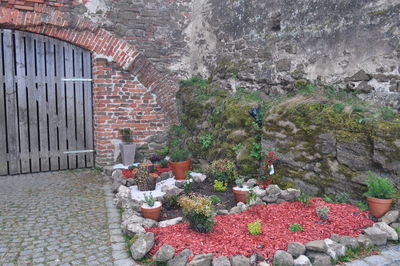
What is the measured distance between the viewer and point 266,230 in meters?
4.08

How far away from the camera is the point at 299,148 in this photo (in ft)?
17.1

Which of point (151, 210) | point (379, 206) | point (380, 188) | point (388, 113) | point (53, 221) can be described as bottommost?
point (53, 221)

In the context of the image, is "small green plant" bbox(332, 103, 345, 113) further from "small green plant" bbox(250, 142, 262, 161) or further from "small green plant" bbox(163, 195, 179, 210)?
"small green plant" bbox(163, 195, 179, 210)

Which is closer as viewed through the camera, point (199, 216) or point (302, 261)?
point (302, 261)

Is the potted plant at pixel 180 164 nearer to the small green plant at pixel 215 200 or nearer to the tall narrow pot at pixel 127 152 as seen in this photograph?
the tall narrow pot at pixel 127 152

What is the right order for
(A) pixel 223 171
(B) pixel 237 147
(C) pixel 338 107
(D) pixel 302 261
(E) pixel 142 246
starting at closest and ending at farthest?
1. (D) pixel 302 261
2. (E) pixel 142 246
3. (C) pixel 338 107
4. (A) pixel 223 171
5. (B) pixel 237 147

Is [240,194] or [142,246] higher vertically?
[240,194]

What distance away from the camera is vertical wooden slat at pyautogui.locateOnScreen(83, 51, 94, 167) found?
774 cm

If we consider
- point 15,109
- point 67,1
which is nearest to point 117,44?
point 67,1

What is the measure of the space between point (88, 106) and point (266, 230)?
5399 millimetres

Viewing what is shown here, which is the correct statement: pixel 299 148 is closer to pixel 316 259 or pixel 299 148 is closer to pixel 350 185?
pixel 350 185

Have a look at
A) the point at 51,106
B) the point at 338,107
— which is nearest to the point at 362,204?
the point at 338,107

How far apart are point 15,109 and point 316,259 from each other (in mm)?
6590

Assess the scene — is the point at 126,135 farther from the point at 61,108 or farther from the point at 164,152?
the point at 61,108
